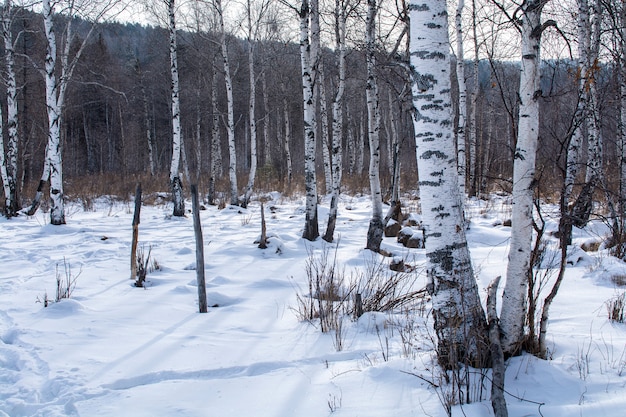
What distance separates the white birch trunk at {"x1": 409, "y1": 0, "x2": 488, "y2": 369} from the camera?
2625 millimetres

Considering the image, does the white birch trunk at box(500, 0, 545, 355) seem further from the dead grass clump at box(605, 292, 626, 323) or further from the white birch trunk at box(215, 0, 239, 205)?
the white birch trunk at box(215, 0, 239, 205)

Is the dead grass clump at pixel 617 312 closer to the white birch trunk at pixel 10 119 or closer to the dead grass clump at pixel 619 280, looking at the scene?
the dead grass clump at pixel 619 280

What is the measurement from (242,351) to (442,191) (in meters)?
2.01

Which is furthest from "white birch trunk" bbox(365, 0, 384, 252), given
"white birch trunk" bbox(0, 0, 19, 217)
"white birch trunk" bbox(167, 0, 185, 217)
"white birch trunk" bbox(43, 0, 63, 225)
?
"white birch trunk" bbox(0, 0, 19, 217)

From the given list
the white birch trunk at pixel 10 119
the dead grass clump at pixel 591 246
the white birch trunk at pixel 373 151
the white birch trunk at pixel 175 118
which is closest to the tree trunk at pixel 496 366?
the white birch trunk at pixel 373 151

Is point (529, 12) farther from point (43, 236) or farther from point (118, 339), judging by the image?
point (43, 236)

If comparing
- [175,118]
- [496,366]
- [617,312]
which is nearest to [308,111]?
[175,118]

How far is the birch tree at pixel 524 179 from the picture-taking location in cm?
261

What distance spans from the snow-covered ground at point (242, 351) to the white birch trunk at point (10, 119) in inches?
197

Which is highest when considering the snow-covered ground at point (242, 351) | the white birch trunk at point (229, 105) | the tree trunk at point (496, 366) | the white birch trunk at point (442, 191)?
the white birch trunk at point (229, 105)

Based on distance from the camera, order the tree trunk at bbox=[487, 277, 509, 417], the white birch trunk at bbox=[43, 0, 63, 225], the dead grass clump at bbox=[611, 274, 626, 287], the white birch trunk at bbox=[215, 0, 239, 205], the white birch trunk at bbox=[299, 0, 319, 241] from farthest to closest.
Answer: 1. the white birch trunk at bbox=[215, 0, 239, 205]
2. the white birch trunk at bbox=[43, 0, 63, 225]
3. the white birch trunk at bbox=[299, 0, 319, 241]
4. the dead grass clump at bbox=[611, 274, 626, 287]
5. the tree trunk at bbox=[487, 277, 509, 417]

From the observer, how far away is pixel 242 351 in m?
3.31

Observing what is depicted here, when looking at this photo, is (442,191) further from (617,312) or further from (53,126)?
(53,126)

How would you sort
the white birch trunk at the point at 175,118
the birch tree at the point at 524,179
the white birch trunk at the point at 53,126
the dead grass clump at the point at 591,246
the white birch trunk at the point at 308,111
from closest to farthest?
the birch tree at the point at 524,179 < the dead grass clump at the point at 591,246 < the white birch trunk at the point at 308,111 < the white birch trunk at the point at 53,126 < the white birch trunk at the point at 175,118
